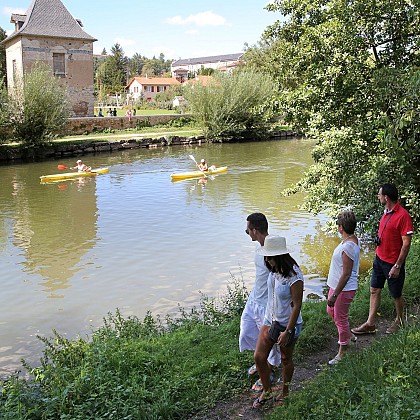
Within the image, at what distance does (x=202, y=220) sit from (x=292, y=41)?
21.0 ft

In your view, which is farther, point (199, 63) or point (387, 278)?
point (199, 63)

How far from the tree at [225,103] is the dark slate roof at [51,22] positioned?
10589 millimetres

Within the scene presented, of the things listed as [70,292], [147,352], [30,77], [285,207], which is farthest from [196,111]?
[147,352]

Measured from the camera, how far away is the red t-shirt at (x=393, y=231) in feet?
17.9

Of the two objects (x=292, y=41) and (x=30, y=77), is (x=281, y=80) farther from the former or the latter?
(x=30, y=77)

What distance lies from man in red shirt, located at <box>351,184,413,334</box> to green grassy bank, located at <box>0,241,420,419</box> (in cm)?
57

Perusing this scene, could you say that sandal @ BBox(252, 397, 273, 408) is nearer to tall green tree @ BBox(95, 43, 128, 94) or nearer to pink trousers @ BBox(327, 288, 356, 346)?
pink trousers @ BBox(327, 288, 356, 346)

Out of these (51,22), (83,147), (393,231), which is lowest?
(393,231)

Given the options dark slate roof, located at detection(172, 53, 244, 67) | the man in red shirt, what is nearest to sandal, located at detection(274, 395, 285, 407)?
the man in red shirt

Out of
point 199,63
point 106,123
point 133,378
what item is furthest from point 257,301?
point 199,63

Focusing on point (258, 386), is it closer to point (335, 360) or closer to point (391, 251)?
point (335, 360)

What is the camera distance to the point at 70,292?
10.1 metres

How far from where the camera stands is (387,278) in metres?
5.65

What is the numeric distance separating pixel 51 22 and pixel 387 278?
4254 centimetres
